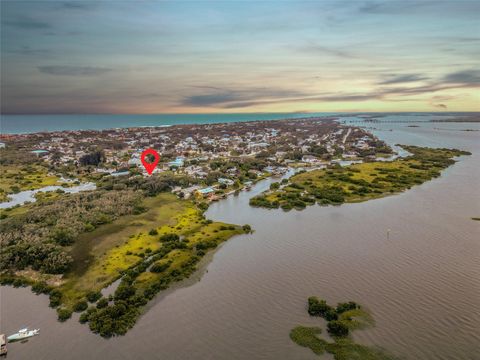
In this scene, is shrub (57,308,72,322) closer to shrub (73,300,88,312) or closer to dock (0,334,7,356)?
shrub (73,300,88,312)

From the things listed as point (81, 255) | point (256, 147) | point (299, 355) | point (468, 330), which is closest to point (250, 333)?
point (299, 355)

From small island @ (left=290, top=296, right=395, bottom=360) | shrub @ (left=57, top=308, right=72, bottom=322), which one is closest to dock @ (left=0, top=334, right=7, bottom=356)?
shrub @ (left=57, top=308, right=72, bottom=322)

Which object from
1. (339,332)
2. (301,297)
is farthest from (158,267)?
(339,332)

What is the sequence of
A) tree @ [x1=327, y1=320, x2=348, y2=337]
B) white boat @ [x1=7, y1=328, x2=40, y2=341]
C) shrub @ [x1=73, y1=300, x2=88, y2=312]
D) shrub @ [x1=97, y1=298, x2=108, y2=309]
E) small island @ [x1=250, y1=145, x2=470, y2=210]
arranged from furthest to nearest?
small island @ [x1=250, y1=145, x2=470, y2=210], shrub @ [x1=97, y1=298, x2=108, y2=309], shrub @ [x1=73, y1=300, x2=88, y2=312], white boat @ [x1=7, y1=328, x2=40, y2=341], tree @ [x1=327, y1=320, x2=348, y2=337]

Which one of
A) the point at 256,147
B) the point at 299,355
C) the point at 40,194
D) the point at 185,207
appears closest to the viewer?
the point at 299,355

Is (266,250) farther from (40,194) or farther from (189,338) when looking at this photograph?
(40,194)

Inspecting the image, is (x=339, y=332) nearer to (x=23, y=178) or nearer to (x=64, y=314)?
(x=64, y=314)

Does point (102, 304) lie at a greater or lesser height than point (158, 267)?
lesser
